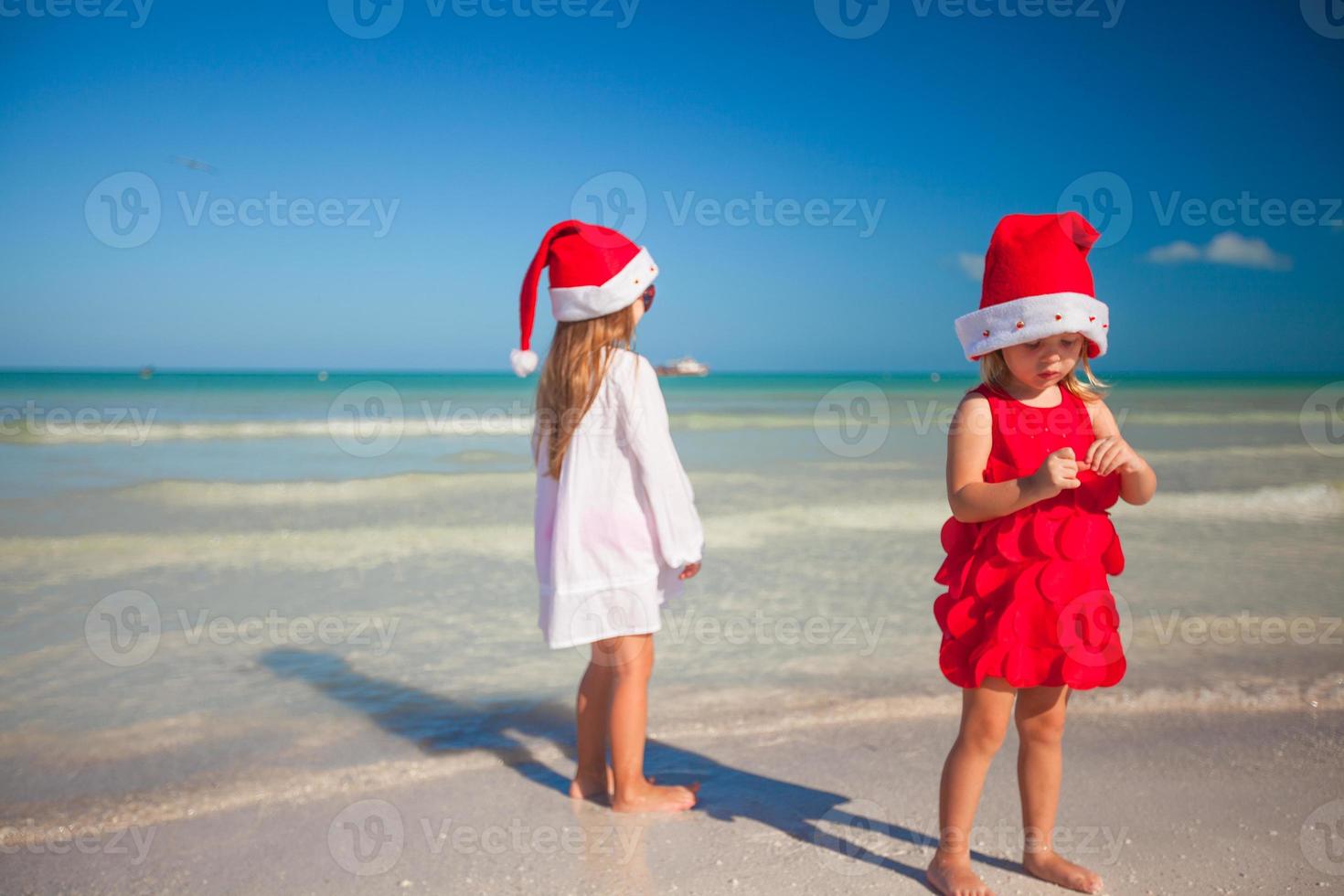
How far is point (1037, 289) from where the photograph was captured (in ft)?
6.68

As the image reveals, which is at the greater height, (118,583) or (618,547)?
(618,547)

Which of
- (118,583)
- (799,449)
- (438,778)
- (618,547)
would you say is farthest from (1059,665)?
(799,449)

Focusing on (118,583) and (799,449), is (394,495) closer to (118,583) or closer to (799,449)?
(118,583)

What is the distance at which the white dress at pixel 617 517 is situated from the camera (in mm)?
2539

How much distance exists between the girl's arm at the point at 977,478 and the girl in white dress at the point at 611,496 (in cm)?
79

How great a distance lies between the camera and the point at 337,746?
3033 mm

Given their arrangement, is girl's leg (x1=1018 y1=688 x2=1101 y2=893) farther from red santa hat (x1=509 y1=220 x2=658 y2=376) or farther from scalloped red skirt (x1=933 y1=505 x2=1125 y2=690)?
red santa hat (x1=509 y1=220 x2=658 y2=376)

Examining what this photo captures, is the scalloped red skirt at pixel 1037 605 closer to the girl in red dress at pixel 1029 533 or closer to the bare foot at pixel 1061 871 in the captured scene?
the girl in red dress at pixel 1029 533

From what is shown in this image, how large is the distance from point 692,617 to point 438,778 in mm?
1901
